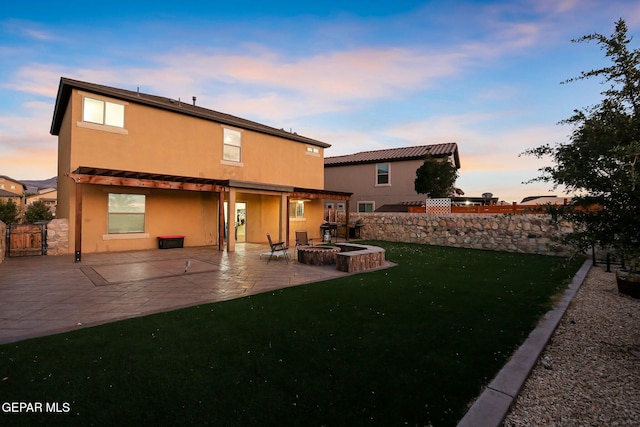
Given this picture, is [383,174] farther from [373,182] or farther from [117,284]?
[117,284]

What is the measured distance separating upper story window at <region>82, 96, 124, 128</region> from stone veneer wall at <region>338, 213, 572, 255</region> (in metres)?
14.2

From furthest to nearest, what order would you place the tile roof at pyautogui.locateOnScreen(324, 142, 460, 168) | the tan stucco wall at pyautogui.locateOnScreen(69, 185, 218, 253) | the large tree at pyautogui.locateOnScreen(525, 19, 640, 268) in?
the tile roof at pyautogui.locateOnScreen(324, 142, 460, 168)
the tan stucco wall at pyautogui.locateOnScreen(69, 185, 218, 253)
the large tree at pyautogui.locateOnScreen(525, 19, 640, 268)

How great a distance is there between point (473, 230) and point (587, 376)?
12651 millimetres

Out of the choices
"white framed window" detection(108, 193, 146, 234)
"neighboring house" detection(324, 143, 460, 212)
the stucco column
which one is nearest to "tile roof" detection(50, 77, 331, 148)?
"white framed window" detection(108, 193, 146, 234)

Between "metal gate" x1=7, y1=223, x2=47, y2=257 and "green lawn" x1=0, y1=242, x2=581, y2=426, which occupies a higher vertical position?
"metal gate" x1=7, y1=223, x2=47, y2=257

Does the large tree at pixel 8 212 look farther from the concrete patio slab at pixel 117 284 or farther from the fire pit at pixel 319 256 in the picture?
the fire pit at pixel 319 256

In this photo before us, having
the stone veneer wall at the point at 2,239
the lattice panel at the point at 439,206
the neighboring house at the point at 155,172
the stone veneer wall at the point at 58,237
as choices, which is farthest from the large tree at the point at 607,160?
the stone veneer wall at the point at 58,237

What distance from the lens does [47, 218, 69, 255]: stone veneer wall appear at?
1065cm

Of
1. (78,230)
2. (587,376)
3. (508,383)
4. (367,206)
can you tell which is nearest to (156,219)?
(78,230)

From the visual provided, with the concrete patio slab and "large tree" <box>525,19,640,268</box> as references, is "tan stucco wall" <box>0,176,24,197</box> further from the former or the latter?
"large tree" <box>525,19,640,268</box>

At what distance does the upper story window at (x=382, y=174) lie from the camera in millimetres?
23094

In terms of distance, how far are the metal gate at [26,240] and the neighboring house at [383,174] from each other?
19.4 m

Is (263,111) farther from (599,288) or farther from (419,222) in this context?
(599,288)

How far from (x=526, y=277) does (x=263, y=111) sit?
17.0 meters
